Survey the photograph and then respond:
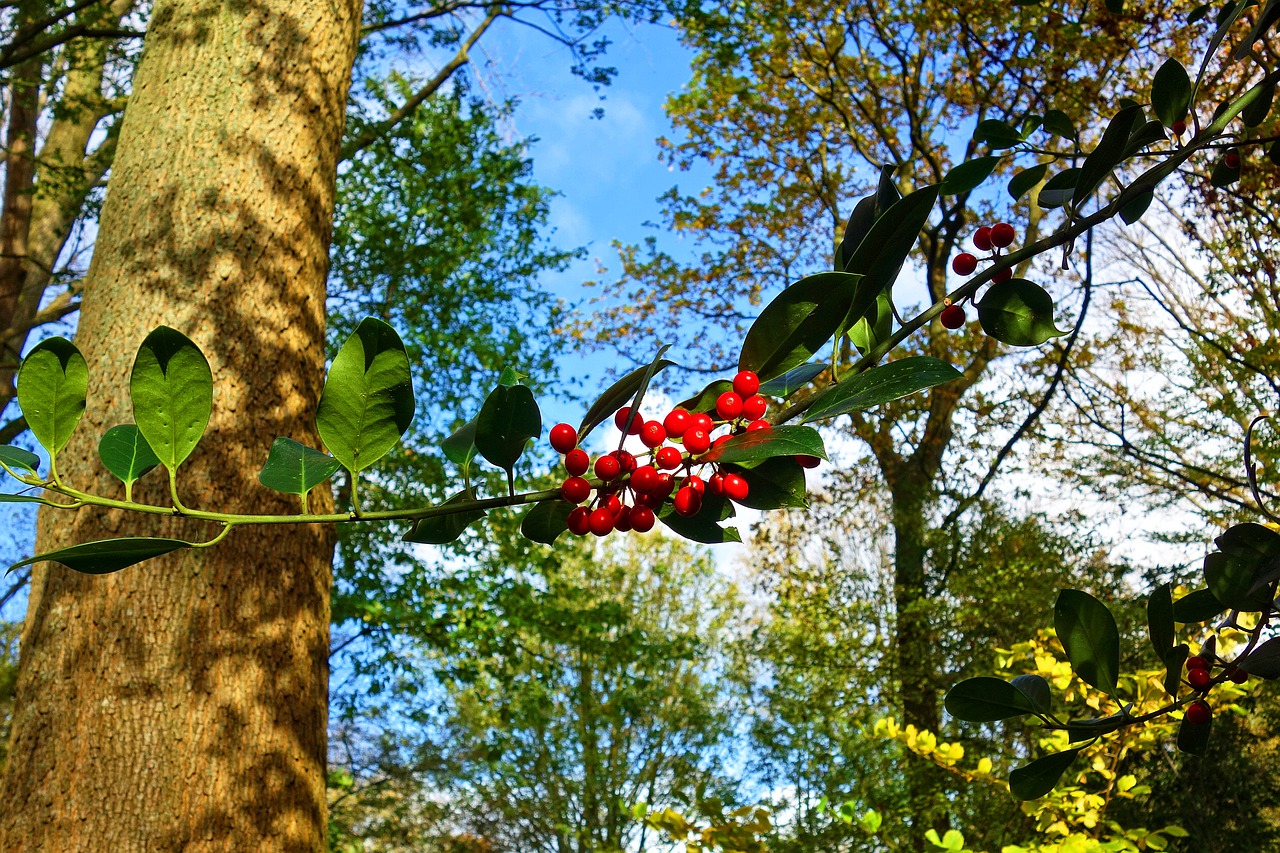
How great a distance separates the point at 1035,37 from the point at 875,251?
6.13 metres

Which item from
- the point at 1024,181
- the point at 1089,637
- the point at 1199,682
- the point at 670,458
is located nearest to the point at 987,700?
the point at 1089,637

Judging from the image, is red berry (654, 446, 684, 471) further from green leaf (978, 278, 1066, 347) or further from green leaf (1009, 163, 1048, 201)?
green leaf (1009, 163, 1048, 201)

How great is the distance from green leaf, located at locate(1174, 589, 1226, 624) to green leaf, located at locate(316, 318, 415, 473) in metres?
0.76

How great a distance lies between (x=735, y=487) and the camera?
544mm

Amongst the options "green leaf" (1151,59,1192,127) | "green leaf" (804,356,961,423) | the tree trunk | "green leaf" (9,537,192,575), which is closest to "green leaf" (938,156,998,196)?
"green leaf" (1151,59,1192,127)

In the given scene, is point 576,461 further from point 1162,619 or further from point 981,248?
point 1162,619

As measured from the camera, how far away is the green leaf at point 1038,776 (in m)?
0.79

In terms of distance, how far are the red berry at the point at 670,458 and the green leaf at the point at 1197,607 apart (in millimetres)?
618

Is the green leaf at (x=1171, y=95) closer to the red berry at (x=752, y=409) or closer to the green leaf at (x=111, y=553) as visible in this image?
the red berry at (x=752, y=409)

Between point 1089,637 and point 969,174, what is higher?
point 969,174

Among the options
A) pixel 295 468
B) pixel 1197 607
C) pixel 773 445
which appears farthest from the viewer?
pixel 1197 607

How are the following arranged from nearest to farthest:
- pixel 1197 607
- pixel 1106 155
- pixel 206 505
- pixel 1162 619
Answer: pixel 1106 155 → pixel 1162 619 → pixel 1197 607 → pixel 206 505

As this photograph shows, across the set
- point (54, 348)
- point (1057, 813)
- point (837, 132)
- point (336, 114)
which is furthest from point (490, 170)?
point (54, 348)

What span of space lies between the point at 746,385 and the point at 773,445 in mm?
95
